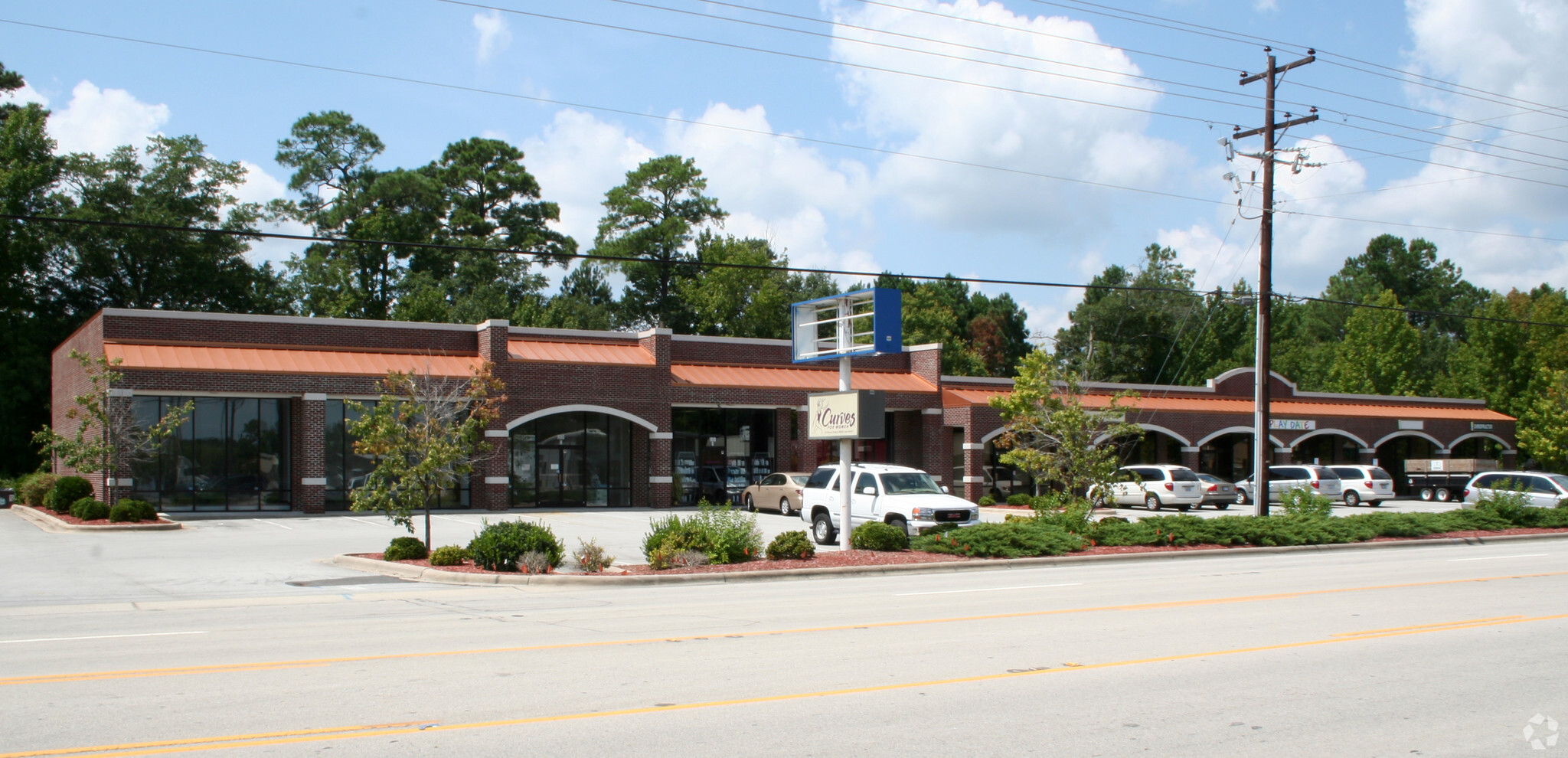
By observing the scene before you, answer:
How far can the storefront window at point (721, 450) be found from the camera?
39.0 meters

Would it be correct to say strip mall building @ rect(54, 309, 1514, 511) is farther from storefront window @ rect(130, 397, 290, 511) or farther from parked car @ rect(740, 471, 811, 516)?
parked car @ rect(740, 471, 811, 516)

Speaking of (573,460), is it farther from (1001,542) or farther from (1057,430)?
(1001,542)

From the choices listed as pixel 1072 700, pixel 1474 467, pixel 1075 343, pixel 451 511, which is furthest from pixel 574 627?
pixel 1075 343

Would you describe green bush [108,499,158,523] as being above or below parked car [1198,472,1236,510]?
above

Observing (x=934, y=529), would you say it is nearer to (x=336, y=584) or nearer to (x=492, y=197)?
(x=336, y=584)

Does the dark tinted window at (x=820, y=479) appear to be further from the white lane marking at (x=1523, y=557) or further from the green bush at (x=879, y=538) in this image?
the white lane marking at (x=1523, y=557)

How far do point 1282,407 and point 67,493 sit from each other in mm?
45582

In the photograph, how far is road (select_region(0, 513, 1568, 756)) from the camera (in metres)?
6.85

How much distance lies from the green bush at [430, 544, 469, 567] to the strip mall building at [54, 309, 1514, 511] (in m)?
14.2

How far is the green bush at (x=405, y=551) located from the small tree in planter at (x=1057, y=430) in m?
13.5

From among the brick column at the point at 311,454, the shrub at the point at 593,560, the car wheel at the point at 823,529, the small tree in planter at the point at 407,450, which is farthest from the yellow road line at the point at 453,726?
the brick column at the point at 311,454

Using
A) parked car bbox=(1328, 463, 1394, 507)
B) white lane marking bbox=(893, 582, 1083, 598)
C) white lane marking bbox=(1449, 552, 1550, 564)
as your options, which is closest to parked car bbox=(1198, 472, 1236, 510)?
parked car bbox=(1328, 463, 1394, 507)

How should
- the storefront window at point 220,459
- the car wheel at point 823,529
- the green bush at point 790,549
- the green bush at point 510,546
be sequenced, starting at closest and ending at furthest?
1. the green bush at point 510,546
2. the green bush at point 790,549
3. the car wheel at point 823,529
4. the storefront window at point 220,459

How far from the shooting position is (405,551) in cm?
1931
